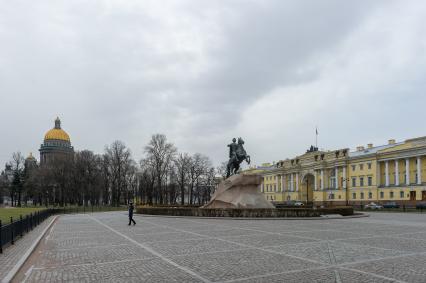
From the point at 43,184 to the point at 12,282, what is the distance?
8139 cm

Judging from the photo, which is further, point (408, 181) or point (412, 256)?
point (408, 181)

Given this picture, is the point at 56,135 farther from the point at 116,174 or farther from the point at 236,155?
the point at 236,155

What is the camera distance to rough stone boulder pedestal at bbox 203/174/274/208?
36.1m

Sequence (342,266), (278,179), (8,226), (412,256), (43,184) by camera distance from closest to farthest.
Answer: (342,266) → (412,256) → (8,226) → (43,184) → (278,179)

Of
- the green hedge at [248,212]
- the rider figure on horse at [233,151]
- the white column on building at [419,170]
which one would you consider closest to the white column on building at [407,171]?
the white column on building at [419,170]

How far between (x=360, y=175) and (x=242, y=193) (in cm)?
6625

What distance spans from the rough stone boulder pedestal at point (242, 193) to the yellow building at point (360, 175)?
52.5 m

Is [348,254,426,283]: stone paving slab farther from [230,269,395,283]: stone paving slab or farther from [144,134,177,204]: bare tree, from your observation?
[144,134,177,204]: bare tree

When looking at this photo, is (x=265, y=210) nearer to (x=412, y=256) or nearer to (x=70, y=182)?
(x=412, y=256)

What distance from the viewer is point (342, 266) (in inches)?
428

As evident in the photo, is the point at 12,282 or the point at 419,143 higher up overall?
the point at 419,143

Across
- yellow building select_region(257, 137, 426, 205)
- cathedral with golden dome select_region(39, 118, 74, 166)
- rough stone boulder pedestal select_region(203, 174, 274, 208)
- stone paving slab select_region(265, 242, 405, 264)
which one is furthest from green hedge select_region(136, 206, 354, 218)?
cathedral with golden dome select_region(39, 118, 74, 166)

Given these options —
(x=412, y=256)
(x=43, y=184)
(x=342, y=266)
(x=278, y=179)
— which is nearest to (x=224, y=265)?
(x=342, y=266)

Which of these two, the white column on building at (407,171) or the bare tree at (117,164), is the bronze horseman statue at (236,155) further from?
the white column on building at (407,171)
